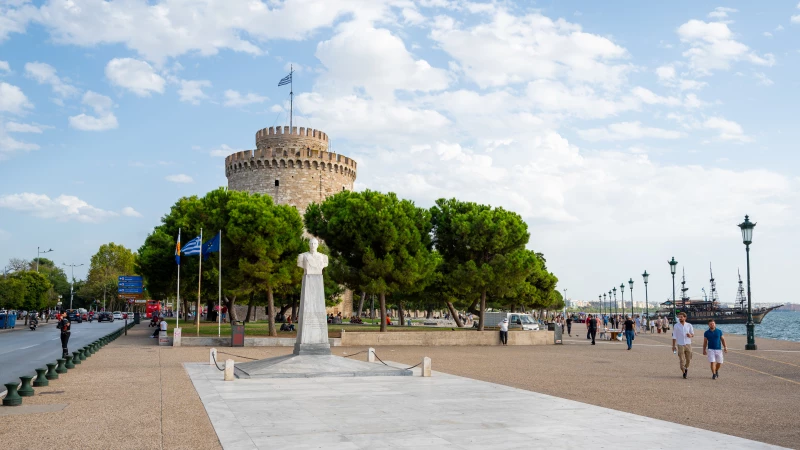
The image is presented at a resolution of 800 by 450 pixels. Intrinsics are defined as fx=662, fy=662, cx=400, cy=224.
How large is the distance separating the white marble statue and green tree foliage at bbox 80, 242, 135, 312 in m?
102

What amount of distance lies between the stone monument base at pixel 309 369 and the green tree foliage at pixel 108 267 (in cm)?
10246

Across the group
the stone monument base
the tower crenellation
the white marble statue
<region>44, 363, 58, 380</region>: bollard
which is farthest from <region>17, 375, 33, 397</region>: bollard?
the tower crenellation

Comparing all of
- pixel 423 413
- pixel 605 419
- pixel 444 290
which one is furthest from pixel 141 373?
pixel 444 290

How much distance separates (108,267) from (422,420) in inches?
4627

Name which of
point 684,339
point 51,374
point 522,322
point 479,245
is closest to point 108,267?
point 522,322

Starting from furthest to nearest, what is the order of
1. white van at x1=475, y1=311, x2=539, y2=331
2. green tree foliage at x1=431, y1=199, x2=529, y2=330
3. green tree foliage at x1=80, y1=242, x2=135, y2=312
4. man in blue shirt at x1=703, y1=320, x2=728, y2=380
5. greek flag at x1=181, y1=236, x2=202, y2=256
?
green tree foliage at x1=80, y1=242, x2=135, y2=312 < white van at x1=475, y1=311, x2=539, y2=331 < green tree foliage at x1=431, y1=199, x2=529, y2=330 < greek flag at x1=181, y1=236, x2=202, y2=256 < man in blue shirt at x1=703, y1=320, x2=728, y2=380

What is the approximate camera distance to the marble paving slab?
8.48 meters

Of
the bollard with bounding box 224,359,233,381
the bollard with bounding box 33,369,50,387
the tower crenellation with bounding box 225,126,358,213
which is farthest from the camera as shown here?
the tower crenellation with bounding box 225,126,358,213

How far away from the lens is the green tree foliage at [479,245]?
38.3 meters

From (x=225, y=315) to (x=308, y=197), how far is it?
2627 cm

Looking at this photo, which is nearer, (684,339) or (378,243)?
(684,339)

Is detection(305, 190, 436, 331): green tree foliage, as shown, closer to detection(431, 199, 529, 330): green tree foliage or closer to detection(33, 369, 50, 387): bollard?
detection(431, 199, 529, 330): green tree foliage

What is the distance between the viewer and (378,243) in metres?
36.2

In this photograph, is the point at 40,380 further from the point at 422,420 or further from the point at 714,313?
the point at 714,313
